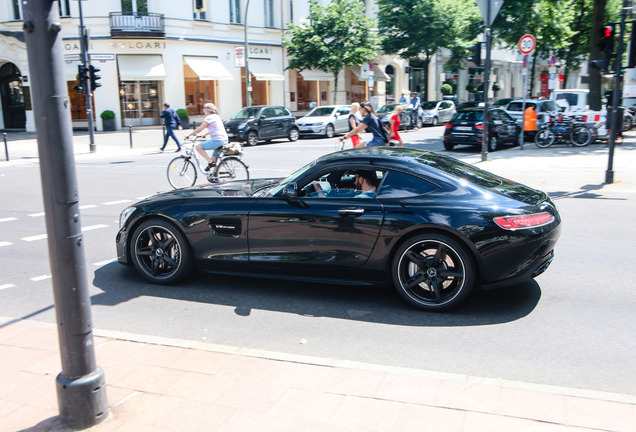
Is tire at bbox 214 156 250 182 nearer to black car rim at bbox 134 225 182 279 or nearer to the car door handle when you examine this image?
black car rim at bbox 134 225 182 279

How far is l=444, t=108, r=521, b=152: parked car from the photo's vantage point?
67.3 feet

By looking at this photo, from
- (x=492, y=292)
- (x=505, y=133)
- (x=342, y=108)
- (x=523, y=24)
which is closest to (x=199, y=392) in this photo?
(x=492, y=292)

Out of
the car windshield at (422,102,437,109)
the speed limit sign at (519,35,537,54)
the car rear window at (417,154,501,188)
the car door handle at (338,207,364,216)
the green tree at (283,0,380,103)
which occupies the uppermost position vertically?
the green tree at (283,0,380,103)

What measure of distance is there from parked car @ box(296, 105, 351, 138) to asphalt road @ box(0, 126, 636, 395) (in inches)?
798

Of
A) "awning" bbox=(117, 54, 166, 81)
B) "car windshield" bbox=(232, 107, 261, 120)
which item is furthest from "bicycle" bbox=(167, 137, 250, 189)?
"awning" bbox=(117, 54, 166, 81)

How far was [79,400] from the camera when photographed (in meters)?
3.47

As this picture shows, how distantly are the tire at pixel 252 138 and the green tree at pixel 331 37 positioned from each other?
11890mm

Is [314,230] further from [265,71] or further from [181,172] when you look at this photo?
[265,71]

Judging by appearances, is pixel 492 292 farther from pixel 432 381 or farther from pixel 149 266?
pixel 149 266

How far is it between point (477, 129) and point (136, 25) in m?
20.1

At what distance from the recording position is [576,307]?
5539 mm

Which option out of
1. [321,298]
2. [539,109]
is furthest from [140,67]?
[321,298]

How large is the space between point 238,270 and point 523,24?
3391cm

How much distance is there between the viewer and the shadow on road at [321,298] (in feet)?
17.7
